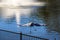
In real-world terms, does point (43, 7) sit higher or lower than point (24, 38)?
higher

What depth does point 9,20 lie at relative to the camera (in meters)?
2.04

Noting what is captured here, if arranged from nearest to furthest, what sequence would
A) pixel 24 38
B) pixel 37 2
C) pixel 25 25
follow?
pixel 24 38
pixel 37 2
pixel 25 25

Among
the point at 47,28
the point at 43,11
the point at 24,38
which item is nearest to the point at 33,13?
the point at 43,11

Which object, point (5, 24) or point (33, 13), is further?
point (5, 24)

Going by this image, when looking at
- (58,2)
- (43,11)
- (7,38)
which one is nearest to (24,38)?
(7,38)

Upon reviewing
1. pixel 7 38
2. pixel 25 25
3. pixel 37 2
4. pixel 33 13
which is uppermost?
pixel 37 2

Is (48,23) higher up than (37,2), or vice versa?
(37,2)

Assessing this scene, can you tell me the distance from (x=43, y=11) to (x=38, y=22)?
0.15 meters

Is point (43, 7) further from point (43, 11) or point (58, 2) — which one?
point (58, 2)

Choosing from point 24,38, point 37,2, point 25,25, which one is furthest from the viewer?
point 25,25

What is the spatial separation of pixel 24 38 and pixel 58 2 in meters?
0.57

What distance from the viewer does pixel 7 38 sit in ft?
6.31

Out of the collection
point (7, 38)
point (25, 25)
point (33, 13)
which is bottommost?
point (7, 38)

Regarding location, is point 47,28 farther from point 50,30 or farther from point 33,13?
point 33,13
